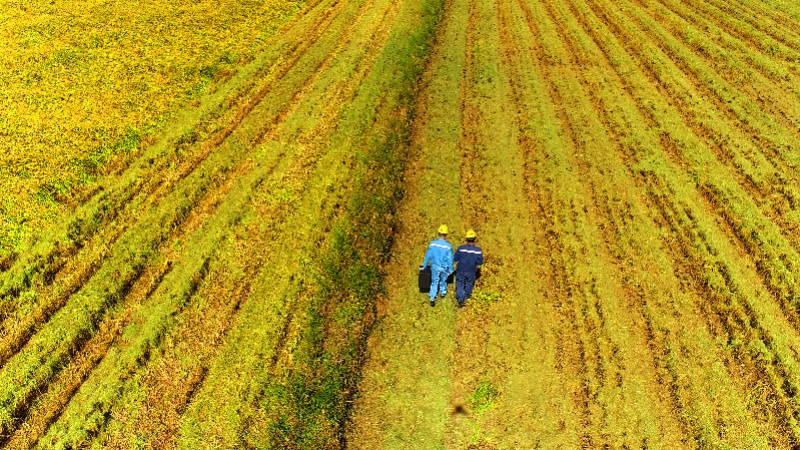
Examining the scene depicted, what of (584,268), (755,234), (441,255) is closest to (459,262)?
(441,255)

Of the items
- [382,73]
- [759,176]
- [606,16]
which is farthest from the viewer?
[606,16]

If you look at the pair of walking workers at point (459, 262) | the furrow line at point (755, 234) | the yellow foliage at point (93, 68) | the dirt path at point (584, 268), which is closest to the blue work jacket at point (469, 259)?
the pair of walking workers at point (459, 262)

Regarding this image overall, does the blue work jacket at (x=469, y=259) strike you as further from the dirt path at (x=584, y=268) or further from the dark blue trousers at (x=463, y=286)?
the dirt path at (x=584, y=268)

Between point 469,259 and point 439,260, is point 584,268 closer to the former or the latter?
point 469,259

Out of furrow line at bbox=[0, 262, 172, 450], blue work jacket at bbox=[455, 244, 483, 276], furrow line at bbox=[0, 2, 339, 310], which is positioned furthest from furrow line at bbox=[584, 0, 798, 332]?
furrow line at bbox=[0, 2, 339, 310]

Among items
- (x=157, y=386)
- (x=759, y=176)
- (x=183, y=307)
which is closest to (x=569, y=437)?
(x=157, y=386)

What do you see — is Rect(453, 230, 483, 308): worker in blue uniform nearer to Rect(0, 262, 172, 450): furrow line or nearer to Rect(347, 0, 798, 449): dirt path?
Rect(347, 0, 798, 449): dirt path

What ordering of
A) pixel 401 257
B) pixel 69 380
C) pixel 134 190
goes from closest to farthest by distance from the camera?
pixel 69 380
pixel 401 257
pixel 134 190

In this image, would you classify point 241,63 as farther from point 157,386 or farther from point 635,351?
point 635,351
